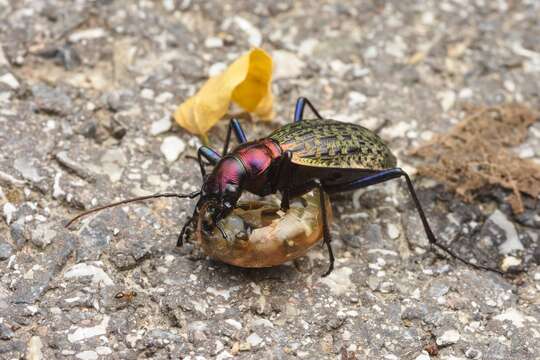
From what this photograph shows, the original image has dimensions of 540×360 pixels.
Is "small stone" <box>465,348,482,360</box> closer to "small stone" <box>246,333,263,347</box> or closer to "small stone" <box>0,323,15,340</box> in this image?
"small stone" <box>246,333,263,347</box>

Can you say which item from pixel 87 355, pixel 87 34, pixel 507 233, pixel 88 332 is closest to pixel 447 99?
pixel 507 233

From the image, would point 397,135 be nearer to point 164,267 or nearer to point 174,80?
point 174,80

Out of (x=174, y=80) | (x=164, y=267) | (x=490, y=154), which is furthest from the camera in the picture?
(x=174, y=80)

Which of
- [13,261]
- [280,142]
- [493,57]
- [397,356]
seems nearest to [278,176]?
[280,142]

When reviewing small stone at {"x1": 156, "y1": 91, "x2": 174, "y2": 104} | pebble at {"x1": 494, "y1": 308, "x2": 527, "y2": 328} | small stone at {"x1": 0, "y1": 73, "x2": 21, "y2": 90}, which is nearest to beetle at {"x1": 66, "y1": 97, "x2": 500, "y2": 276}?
pebble at {"x1": 494, "y1": 308, "x2": 527, "y2": 328}

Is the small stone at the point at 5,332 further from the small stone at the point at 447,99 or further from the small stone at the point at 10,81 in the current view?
the small stone at the point at 447,99

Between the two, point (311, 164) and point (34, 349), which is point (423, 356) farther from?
point (34, 349)
